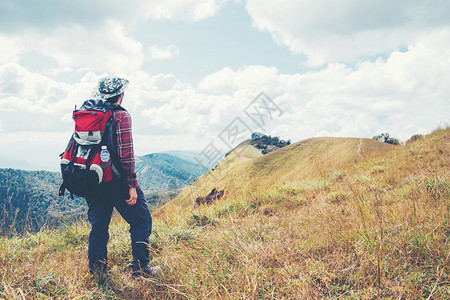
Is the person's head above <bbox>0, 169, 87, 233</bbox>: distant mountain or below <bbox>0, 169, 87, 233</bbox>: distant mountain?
above

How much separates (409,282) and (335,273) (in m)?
0.59

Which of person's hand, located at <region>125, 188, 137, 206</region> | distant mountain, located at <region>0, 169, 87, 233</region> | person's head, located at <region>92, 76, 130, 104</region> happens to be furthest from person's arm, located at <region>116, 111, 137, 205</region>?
distant mountain, located at <region>0, 169, 87, 233</region>

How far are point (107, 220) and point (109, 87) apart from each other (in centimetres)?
171

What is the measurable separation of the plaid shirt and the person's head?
293 mm

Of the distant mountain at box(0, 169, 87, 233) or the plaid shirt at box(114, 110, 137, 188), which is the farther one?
the distant mountain at box(0, 169, 87, 233)

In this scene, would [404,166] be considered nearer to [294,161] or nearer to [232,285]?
[232,285]

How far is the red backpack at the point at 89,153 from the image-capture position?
9.15 ft

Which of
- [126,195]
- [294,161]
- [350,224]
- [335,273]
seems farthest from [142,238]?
[294,161]

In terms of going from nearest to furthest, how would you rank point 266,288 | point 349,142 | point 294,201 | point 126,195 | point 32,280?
point 266,288 < point 32,280 < point 126,195 < point 294,201 < point 349,142

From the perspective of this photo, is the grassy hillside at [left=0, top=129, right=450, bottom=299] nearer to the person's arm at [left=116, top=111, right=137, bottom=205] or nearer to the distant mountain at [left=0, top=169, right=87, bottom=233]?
the distant mountain at [left=0, top=169, right=87, bottom=233]

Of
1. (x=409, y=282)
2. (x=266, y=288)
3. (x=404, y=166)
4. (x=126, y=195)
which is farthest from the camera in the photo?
(x=404, y=166)

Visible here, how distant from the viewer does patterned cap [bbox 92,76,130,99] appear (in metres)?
3.21

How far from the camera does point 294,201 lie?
204 inches

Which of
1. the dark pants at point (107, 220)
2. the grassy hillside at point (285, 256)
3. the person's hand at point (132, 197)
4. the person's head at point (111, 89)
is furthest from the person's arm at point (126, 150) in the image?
the grassy hillside at point (285, 256)
